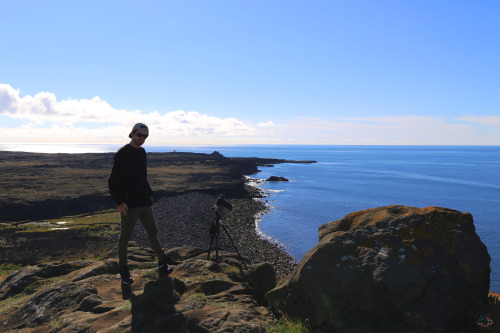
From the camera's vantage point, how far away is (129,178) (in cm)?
660

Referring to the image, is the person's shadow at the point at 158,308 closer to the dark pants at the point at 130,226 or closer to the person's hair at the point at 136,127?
the dark pants at the point at 130,226

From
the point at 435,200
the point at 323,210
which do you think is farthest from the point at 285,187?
the point at 435,200

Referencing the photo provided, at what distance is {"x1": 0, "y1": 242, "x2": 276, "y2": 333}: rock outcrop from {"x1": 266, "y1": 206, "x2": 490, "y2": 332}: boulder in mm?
1181

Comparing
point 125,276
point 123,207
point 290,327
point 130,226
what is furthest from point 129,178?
point 290,327

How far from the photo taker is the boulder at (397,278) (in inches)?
187

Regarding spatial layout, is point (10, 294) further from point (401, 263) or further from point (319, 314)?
point (401, 263)

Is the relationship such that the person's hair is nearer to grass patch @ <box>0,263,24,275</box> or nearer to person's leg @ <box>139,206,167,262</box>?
person's leg @ <box>139,206,167,262</box>

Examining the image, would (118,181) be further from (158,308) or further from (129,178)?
(158,308)

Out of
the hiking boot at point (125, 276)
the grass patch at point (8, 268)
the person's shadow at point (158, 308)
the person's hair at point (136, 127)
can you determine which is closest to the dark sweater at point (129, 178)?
the person's hair at point (136, 127)

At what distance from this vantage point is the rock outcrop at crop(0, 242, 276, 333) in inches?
207

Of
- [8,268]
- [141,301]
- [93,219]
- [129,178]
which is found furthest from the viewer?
[93,219]

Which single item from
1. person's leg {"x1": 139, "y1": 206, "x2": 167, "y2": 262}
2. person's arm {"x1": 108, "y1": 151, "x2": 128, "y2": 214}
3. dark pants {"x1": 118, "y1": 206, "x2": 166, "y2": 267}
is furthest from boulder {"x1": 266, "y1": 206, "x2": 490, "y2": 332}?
person's arm {"x1": 108, "y1": 151, "x2": 128, "y2": 214}

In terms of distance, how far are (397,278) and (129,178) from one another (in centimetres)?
560

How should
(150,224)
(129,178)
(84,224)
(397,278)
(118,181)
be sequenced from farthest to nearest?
(84,224) < (150,224) < (129,178) < (118,181) < (397,278)
